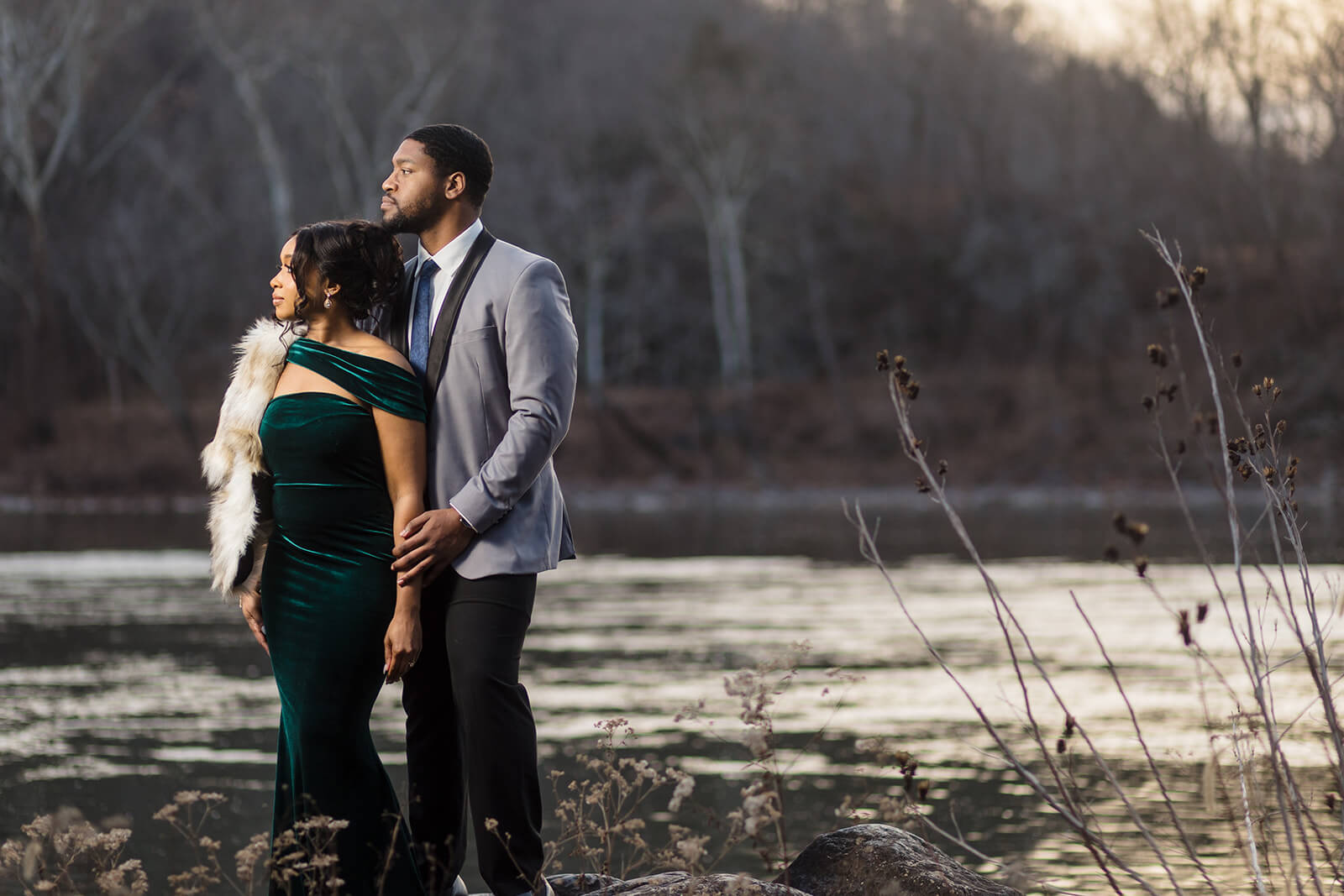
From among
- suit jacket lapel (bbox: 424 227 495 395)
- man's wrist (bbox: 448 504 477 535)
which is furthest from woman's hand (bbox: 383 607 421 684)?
suit jacket lapel (bbox: 424 227 495 395)

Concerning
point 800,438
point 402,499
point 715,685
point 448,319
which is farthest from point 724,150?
point 402,499

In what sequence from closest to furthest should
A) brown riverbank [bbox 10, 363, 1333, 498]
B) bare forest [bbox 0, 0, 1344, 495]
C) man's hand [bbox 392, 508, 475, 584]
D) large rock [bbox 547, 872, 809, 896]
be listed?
1. large rock [bbox 547, 872, 809, 896]
2. man's hand [bbox 392, 508, 475, 584]
3. brown riverbank [bbox 10, 363, 1333, 498]
4. bare forest [bbox 0, 0, 1344, 495]

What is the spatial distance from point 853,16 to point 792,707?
57.2m

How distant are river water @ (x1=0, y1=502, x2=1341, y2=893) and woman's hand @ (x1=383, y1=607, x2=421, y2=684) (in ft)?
2.32

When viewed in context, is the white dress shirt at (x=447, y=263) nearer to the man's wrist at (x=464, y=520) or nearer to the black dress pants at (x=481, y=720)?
the man's wrist at (x=464, y=520)

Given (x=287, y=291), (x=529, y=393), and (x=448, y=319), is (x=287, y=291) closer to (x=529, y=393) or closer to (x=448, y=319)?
(x=448, y=319)

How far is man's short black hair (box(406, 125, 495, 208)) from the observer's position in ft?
14.5

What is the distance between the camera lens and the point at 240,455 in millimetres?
4324

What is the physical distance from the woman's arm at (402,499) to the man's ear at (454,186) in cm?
61

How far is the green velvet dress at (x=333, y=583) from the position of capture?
4.19 metres

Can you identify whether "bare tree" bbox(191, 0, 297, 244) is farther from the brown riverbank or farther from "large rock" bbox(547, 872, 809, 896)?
"large rock" bbox(547, 872, 809, 896)

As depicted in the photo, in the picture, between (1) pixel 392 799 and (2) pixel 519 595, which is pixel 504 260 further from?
(1) pixel 392 799

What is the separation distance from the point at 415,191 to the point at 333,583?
3.31 feet

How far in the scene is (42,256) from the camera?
4197 cm
